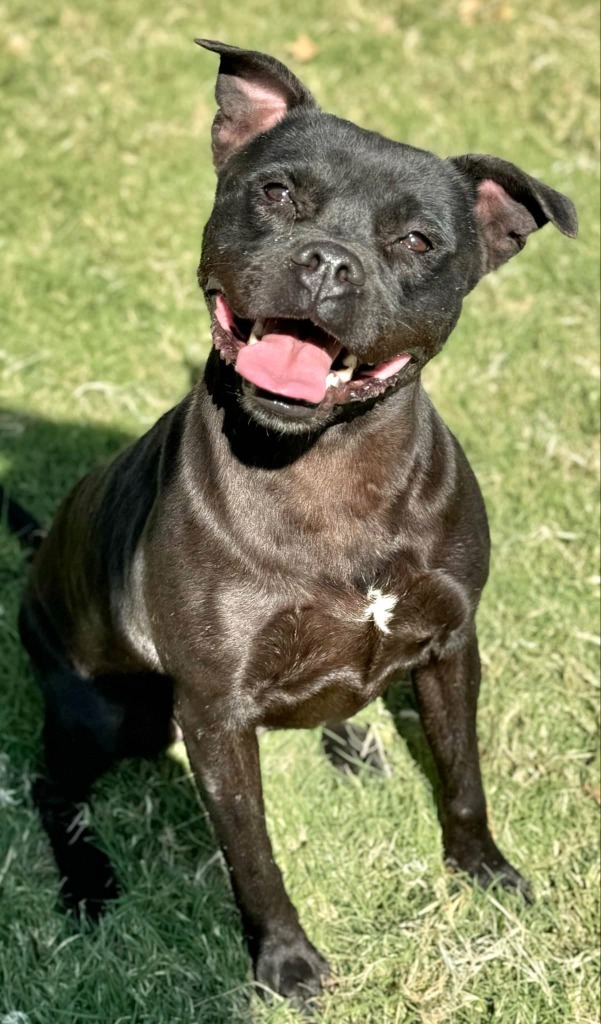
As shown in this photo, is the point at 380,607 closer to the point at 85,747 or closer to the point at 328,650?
the point at 328,650

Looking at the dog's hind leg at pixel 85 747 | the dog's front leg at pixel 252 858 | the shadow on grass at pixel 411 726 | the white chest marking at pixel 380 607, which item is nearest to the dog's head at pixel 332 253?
the white chest marking at pixel 380 607

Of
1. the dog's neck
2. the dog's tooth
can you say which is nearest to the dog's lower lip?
the dog's tooth

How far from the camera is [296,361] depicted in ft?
9.76

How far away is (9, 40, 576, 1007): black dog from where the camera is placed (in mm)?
3018

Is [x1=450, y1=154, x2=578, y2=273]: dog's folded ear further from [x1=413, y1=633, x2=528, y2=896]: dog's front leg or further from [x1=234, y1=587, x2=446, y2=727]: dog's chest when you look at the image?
[x1=413, y1=633, x2=528, y2=896]: dog's front leg

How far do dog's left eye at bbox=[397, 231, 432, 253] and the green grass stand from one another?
6.21 ft

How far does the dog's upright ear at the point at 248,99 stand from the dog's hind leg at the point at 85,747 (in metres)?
1.59

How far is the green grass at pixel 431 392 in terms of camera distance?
3.70m

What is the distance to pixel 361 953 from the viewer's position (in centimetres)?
375

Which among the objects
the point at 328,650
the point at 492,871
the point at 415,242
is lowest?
the point at 492,871

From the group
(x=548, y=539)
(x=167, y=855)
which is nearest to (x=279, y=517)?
(x=167, y=855)

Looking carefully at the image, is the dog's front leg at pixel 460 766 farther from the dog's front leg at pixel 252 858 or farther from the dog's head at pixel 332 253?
the dog's head at pixel 332 253

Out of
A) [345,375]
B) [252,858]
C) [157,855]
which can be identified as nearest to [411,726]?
[157,855]

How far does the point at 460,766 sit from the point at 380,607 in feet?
2.76
